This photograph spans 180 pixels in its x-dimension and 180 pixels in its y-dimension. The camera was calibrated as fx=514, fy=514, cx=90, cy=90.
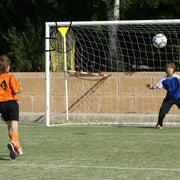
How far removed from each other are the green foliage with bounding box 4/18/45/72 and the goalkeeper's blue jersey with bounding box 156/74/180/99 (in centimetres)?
699

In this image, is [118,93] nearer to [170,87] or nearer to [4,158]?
[170,87]

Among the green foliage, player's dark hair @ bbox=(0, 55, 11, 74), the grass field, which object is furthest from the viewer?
the green foliage

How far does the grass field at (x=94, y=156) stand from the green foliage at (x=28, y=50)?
7.14 meters

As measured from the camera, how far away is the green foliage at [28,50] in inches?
680

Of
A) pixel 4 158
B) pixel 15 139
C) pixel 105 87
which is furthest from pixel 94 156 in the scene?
pixel 105 87

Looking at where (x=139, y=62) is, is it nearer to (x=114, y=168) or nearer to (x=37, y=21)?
(x=37, y=21)

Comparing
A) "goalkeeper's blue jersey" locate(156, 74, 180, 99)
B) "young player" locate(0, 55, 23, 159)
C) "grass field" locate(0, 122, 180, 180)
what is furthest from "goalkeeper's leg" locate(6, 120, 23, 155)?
"goalkeeper's blue jersey" locate(156, 74, 180, 99)

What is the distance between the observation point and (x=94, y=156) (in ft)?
23.1

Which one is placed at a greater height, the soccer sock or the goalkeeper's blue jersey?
the goalkeeper's blue jersey

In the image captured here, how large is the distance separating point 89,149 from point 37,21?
11.4 m

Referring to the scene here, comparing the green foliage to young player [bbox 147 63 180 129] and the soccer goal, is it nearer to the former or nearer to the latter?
the soccer goal

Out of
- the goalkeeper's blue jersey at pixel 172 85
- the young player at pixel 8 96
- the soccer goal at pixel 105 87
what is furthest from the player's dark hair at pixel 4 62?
the soccer goal at pixel 105 87

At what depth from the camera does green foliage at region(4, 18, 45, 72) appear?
56.7ft

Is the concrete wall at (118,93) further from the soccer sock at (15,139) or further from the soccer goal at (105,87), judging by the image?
the soccer sock at (15,139)
